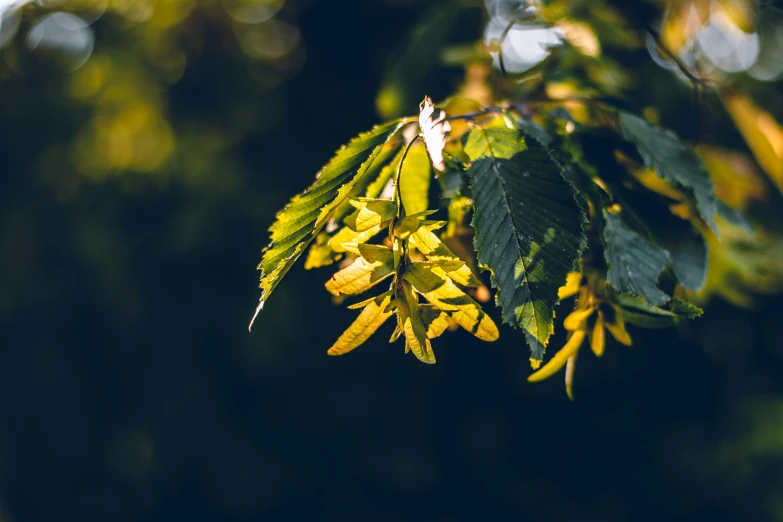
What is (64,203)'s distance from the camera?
5.16 m

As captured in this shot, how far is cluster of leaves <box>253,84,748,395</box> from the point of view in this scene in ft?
2.32

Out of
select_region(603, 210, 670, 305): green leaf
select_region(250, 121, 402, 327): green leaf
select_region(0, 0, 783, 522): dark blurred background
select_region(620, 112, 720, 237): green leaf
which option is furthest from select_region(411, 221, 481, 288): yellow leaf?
select_region(0, 0, 783, 522): dark blurred background

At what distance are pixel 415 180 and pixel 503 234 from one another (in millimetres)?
217

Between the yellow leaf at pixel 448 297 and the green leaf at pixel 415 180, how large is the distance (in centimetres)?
22

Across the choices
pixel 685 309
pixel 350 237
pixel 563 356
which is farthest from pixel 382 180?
pixel 685 309

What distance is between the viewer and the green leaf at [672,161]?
101cm

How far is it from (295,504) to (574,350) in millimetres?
4592

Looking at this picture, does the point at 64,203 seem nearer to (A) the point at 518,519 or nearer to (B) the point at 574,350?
(A) the point at 518,519

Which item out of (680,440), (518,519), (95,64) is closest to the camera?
(680,440)

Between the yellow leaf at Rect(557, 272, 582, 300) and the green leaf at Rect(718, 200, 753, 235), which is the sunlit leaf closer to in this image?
the yellow leaf at Rect(557, 272, 582, 300)

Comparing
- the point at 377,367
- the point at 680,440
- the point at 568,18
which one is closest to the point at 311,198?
the point at 568,18

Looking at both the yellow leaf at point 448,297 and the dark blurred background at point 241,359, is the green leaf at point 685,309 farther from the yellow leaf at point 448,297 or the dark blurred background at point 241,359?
the dark blurred background at point 241,359

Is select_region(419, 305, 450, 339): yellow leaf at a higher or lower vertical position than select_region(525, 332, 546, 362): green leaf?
higher

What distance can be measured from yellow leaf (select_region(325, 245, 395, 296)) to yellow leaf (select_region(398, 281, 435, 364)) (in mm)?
33
